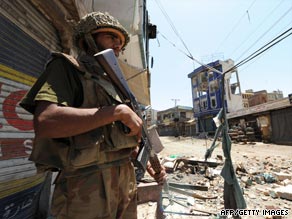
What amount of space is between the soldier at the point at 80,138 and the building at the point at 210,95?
80.0 ft

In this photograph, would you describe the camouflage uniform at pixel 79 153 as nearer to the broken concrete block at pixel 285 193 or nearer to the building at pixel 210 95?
the broken concrete block at pixel 285 193

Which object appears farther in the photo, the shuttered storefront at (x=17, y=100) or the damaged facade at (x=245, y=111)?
the damaged facade at (x=245, y=111)

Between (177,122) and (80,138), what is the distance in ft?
114

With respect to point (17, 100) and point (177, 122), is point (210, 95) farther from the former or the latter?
point (17, 100)

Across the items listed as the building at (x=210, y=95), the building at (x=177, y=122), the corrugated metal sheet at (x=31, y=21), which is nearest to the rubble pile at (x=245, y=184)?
the corrugated metal sheet at (x=31, y=21)

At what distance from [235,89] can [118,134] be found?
33.3m

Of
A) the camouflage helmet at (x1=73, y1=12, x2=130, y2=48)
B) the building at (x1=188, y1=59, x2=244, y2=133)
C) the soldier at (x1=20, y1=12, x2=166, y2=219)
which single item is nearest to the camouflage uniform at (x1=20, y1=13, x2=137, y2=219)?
the soldier at (x1=20, y1=12, x2=166, y2=219)

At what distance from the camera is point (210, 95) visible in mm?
27016

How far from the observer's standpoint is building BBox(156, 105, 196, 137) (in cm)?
3334

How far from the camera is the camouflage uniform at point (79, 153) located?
87cm

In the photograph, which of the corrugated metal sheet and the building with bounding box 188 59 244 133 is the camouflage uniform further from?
the building with bounding box 188 59 244 133

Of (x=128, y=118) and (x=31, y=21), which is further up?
(x=31, y=21)

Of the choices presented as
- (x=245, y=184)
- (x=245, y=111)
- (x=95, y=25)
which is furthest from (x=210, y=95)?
(x=95, y=25)

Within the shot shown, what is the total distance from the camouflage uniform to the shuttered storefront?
55.0 inches
